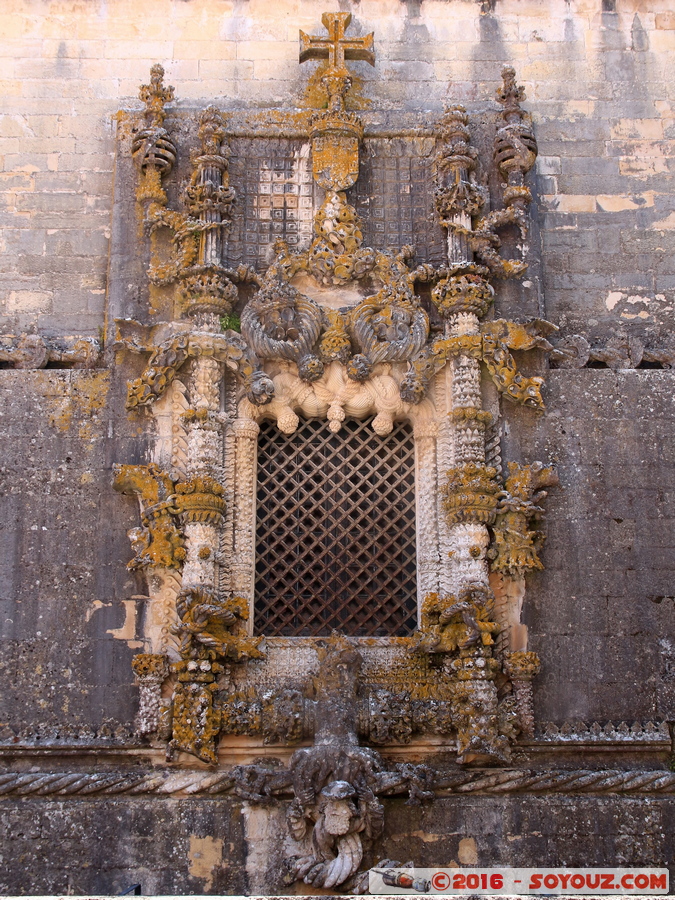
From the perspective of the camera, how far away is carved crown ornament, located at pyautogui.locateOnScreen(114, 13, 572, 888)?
876 cm

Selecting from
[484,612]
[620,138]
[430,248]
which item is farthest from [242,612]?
[620,138]

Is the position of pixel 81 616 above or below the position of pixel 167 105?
below

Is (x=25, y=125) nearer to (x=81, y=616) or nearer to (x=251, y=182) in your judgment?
(x=251, y=182)

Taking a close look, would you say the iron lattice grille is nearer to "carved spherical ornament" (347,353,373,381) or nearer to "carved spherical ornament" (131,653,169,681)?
"carved spherical ornament" (347,353,373,381)

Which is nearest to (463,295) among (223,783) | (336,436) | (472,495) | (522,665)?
(336,436)

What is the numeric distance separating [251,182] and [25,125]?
8.06 ft

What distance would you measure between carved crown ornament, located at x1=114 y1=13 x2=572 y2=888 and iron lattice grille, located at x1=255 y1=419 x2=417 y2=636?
0.58 ft

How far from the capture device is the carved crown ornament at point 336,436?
8.76m

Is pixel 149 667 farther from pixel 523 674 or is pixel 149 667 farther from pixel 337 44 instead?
pixel 337 44

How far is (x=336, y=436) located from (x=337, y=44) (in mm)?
4053

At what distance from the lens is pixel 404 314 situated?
994cm

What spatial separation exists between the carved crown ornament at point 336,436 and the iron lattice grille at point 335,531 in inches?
7.0

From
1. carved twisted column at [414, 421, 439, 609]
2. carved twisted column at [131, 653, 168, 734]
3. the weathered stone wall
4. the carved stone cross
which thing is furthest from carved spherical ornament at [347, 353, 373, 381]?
the carved stone cross

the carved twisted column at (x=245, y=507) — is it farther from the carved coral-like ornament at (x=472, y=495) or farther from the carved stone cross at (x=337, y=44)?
the carved stone cross at (x=337, y=44)
